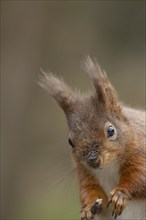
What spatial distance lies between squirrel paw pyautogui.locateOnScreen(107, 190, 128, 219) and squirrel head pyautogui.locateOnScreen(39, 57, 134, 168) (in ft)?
0.68

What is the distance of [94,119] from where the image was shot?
6.26 metres

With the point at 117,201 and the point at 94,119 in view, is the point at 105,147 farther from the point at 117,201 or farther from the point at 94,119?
the point at 117,201

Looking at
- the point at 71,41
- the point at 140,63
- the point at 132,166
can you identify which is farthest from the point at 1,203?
the point at 132,166

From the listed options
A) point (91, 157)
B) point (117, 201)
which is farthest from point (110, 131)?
point (117, 201)

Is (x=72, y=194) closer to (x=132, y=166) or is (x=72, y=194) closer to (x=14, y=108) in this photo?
(x=14, y=108)

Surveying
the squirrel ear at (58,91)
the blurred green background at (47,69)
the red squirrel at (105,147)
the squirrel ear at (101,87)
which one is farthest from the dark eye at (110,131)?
the blurred green background at (47,69)

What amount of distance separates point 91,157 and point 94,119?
0.32 metres

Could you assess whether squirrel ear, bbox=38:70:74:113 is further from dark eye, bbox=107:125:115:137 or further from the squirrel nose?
the squirrel nose

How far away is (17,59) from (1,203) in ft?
6.42

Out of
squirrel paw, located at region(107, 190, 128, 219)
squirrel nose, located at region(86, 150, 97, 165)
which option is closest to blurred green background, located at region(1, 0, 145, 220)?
squirrel paw, located at region(107, 190, 128, 219)

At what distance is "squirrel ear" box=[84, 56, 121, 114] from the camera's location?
20.8 feet

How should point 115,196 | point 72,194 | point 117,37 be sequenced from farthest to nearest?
point 117,37 < point 72,194 < point 115,196

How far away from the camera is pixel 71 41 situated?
583 inches

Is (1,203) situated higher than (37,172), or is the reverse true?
(37,172)
